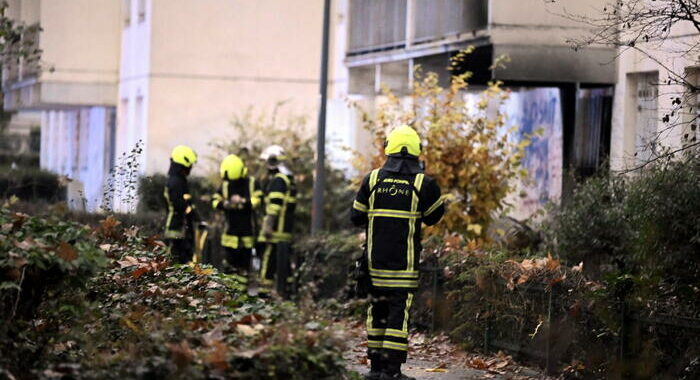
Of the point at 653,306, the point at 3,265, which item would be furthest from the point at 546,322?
the point at 3,265

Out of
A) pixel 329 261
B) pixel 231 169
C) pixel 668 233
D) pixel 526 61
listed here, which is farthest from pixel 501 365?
pixel 231 169

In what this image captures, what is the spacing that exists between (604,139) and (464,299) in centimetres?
568

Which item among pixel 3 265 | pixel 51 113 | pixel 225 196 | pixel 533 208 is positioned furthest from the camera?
pixel 51 113

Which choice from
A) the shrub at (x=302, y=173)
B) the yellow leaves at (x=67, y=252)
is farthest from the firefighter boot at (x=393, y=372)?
the shrub at (x=302, y=173)

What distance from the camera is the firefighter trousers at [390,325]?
10.8m

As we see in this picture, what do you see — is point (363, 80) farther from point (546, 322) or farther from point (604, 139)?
point (546, 322)

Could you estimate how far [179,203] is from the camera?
17.5 metres

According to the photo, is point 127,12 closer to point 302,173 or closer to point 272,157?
point 302,173

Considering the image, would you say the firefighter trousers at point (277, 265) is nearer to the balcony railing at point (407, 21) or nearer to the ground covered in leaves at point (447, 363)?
the balcony railing at point (407, 21)

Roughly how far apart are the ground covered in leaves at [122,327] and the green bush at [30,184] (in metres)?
9.55

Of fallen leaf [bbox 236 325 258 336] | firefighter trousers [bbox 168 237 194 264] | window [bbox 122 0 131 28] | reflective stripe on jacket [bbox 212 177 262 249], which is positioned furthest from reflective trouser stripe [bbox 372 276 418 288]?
window [bbox 122 0 131 28]

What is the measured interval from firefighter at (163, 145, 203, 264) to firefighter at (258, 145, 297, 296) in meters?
1.10

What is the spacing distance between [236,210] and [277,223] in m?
0.67

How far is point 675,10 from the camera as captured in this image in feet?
33.1
